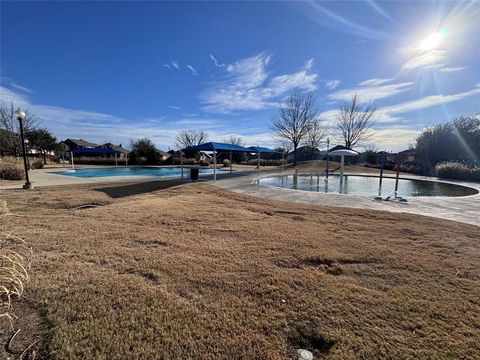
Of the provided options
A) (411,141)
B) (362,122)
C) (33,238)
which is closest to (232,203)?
(33,238)

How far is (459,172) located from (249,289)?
19.8 meters

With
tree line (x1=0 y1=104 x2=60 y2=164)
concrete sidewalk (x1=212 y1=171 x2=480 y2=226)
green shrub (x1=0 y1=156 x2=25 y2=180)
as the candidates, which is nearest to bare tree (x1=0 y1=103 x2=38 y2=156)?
tree line (x1=0 y1=104 x2=60 y2=164)

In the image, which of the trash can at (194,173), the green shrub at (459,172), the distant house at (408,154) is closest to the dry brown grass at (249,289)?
the trash can at (194,173)

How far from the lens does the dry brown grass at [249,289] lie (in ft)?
6.11

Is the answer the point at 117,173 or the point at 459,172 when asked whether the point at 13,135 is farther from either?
the point at 459,172

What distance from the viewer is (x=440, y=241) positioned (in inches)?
163

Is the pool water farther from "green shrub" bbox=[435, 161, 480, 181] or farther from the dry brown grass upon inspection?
the dry brown grass

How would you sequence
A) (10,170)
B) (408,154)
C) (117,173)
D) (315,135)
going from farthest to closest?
(315,135) → (117,173) → (408,154) → (10,170)

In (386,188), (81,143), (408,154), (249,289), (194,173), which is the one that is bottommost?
(386,188)

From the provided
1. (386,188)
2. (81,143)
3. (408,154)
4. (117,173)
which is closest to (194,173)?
(386,188)

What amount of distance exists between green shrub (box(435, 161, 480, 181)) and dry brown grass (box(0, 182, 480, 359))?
14244mm

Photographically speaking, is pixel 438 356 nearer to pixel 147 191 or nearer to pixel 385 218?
pixel 385 218

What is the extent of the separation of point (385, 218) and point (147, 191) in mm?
8253

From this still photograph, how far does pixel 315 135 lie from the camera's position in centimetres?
3172
